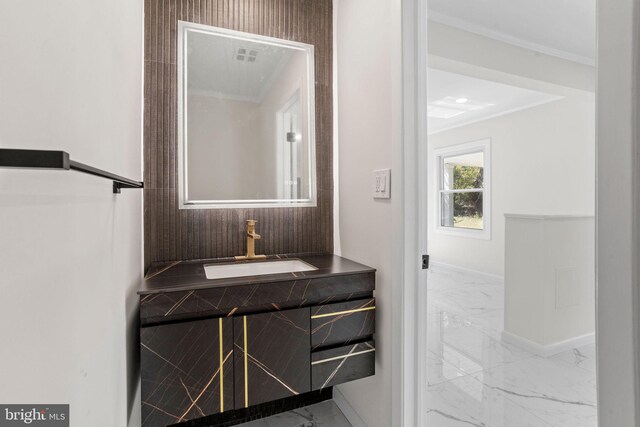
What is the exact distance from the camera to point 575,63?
288 cm

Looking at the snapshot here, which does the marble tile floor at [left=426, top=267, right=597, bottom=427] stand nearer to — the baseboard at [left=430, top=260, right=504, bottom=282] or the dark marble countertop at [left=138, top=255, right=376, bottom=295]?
the dark marble countertop at [left=138, top=255, right=376, bottom=295]

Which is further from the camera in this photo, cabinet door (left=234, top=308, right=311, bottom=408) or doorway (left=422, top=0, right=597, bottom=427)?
doorway (left=422, top=0, right=597, bottom=427)

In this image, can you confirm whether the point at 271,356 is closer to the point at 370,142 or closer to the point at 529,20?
the point at 370,142

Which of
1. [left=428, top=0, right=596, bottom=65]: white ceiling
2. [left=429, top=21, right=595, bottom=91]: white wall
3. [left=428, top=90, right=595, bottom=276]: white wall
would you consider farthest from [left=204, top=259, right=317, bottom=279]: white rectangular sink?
[left=428, top=90, right=595, bottom=276]: white wall

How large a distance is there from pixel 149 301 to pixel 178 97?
3.52 feet

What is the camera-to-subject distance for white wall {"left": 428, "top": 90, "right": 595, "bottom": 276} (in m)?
4.00

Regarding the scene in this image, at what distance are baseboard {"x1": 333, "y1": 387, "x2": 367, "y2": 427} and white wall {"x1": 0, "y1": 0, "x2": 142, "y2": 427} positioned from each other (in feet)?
3.66

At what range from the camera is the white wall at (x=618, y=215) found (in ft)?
2.13

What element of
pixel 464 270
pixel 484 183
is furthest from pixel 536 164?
pixel 464 270

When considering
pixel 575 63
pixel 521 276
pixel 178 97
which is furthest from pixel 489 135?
pixel 178 97

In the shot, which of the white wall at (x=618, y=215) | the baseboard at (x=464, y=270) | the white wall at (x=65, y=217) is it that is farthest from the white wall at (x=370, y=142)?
the baseboard at (x=464, y=270)

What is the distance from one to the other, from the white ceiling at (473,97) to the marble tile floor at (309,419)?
315 cm

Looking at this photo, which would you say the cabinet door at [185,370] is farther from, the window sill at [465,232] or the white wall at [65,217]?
the window sill at [465,232]

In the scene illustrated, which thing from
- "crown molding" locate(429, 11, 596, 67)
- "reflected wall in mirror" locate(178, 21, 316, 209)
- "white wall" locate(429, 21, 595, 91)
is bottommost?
"reflected wall in mirror" locate(178, 21, 316, 209)
